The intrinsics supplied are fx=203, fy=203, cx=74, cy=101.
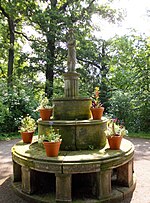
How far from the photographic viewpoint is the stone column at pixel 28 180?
3.21m

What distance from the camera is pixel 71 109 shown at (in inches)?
168

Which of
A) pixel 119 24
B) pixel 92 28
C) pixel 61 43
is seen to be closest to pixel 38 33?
pixel 61 43

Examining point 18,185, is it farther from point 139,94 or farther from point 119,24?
point 119,24

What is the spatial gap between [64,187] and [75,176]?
848mm

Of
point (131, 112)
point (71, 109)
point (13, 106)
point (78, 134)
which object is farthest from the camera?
point (131, 112)

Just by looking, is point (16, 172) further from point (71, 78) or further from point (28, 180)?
point (71, 78)

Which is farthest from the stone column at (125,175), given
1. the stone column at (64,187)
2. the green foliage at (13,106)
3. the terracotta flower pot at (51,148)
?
the green foliage at (13,106)

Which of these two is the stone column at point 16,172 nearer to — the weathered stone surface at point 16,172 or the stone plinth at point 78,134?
the weathered stone surface at point 16,172

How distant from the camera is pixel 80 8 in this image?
12875 millimetres

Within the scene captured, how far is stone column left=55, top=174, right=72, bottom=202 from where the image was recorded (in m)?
2.93

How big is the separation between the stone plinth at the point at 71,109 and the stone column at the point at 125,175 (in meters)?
1.30

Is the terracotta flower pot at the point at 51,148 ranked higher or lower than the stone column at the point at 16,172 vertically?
higher

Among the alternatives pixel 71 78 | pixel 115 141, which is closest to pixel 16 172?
pixel 115 141

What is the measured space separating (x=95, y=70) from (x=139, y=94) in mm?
4889
